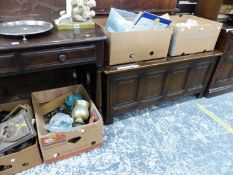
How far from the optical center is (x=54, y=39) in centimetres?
114

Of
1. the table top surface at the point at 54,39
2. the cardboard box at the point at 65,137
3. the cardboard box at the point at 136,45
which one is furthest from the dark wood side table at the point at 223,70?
the cardboard box at the point at 65,137

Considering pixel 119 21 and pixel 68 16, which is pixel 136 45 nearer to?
pixel 119 21

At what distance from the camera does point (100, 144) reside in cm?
150

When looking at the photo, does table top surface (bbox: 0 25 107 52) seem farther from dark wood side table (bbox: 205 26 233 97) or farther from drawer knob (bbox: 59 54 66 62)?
dark wood side table (bbox: 205 26 233 97)

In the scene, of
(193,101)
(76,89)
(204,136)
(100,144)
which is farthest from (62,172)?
(193,101)

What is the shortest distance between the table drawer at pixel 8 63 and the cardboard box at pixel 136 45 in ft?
1.97

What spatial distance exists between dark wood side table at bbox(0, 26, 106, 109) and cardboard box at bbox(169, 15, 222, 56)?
2.24ft

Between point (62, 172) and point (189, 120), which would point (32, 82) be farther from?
point (189, 120)

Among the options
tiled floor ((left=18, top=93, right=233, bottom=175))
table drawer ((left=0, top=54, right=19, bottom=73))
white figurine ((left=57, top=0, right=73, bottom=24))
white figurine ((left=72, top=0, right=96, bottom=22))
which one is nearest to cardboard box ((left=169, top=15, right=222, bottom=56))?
tiled floor ((left=18, top=93, right=233, bottom=175))

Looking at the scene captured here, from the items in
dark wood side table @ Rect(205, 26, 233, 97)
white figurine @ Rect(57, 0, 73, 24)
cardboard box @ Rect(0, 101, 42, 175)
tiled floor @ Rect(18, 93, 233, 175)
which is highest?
white figurine @ Rect(57, 0, 73, 24)

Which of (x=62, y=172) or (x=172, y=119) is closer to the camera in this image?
A: (x=62, y=172)

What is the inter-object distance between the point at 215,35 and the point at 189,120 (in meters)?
0.80

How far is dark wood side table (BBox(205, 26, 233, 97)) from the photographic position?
1.82m

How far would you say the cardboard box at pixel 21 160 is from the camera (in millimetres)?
1192
